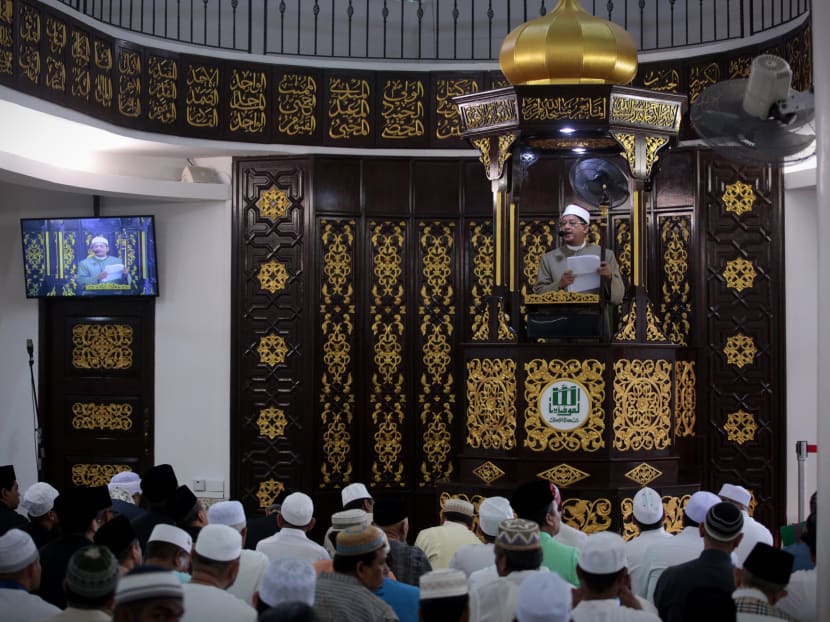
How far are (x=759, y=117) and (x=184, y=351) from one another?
20.0ft

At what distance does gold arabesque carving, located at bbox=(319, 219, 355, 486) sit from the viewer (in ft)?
30.9


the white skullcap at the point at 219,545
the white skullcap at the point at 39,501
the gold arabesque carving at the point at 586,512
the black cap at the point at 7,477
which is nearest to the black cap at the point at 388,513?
the white skullcap at the point at 219,545

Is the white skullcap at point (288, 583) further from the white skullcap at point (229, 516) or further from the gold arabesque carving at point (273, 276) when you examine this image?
the gold arabesque carving at point (273, 276)

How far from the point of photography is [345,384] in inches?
373

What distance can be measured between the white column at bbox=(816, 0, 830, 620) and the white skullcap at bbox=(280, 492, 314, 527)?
7.58 ft

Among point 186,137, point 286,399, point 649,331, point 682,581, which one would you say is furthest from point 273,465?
point 682,581

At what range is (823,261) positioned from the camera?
13.1 ft

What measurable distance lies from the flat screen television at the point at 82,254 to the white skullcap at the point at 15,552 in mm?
5597

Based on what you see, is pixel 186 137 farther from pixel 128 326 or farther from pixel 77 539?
pixel 77 539

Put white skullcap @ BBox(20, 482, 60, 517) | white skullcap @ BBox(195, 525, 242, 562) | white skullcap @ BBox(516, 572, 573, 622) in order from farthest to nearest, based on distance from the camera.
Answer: white skullcap @ BBox(20, 482, 60, 517)
white skullcap @ BBox(195, 525, 242, 562)
white skullcap @ BBox(516, 572, 573, 622)

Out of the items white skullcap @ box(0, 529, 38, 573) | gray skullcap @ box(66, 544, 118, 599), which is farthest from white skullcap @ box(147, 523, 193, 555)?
gray skullcap @ box(66, 544, 118, 599)

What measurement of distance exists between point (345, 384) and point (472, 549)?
4.86 m

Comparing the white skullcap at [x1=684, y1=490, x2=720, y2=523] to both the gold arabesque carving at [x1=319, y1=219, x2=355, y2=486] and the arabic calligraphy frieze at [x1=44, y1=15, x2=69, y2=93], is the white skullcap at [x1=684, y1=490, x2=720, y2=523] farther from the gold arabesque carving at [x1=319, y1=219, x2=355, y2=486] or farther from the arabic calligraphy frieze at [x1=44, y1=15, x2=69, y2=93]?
the arabic calligraphy frieze at [x1=44, y1=15, x2=69, y2=93]

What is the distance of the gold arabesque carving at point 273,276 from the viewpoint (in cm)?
947
